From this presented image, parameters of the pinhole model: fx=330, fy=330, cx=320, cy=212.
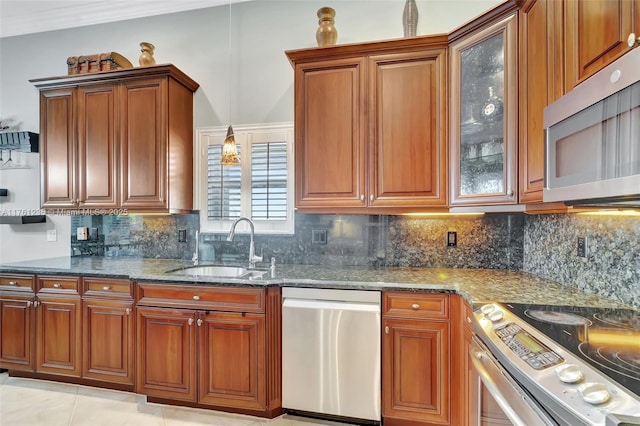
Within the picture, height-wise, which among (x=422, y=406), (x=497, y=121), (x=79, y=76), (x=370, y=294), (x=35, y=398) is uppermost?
(x=79, y=76)

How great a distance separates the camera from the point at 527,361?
1.00 metres

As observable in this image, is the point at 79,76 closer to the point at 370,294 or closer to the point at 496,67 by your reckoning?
the point at 370,294

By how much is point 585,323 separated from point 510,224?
1.27m

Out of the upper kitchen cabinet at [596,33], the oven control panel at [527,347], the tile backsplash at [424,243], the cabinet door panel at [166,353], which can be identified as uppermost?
the upper kitchen cabinet at [596,33]

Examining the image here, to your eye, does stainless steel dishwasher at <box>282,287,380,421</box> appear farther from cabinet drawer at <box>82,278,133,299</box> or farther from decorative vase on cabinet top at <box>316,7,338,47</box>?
decorative vase on cabinet top at <box>316,7,338,47</box>

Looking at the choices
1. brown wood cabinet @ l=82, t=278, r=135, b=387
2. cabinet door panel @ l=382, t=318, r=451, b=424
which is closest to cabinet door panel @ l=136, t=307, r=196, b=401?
brown wood cabinet @ l=82, t=278, r=135, b=387

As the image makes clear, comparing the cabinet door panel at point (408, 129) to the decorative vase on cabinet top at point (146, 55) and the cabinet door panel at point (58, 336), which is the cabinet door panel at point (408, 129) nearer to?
the decorative vase on cabinet top at point (146, 55)

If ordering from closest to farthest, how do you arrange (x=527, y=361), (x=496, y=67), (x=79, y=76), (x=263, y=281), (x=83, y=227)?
(x=527, y=361), (x=496, y=67), (x=263, y=281), (x=79, y=76), (x=83, y=227)

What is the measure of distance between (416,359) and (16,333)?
3.03m

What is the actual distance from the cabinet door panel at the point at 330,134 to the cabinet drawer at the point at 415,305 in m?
0.67

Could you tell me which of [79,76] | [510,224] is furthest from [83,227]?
[510,224]

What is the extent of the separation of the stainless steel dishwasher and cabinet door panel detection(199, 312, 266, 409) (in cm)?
16

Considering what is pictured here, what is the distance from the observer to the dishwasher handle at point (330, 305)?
2000 millimetres

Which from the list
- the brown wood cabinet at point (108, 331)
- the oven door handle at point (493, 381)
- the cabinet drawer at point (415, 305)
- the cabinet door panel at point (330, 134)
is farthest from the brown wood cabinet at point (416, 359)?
the brown wood cabinet at point (108, 331)
